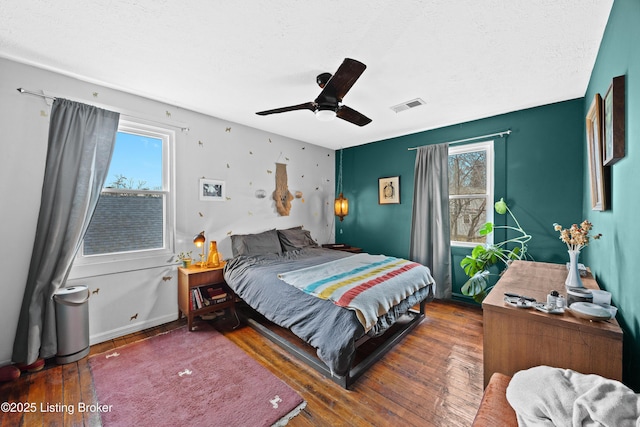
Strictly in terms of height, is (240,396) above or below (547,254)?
below

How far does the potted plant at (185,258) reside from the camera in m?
3.03

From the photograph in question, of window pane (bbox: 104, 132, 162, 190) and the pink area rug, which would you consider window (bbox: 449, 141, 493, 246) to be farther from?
window pane (bbox: 104, 132, 162, 190)

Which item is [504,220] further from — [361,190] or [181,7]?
[181,7]

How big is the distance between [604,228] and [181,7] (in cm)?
315

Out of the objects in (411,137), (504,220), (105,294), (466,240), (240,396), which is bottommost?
(240,396)

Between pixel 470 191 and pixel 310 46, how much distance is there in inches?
116

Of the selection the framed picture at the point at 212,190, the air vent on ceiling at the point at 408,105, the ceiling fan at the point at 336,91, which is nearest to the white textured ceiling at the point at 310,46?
the air vent on ceiling at the point at 408,105

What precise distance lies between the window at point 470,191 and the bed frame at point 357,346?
1254 mm

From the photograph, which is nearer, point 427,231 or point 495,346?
point 495,346

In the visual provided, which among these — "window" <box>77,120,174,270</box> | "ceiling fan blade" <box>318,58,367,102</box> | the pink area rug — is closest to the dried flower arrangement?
"ceiling fan blade" <box>318,58,367,102</box>

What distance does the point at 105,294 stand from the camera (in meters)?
2.58

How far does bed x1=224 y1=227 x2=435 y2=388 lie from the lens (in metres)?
1.89

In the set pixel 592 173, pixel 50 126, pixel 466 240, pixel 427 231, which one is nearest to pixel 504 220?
pixel 466 240

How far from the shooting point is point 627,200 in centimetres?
131
